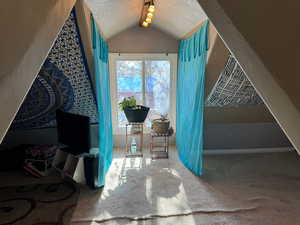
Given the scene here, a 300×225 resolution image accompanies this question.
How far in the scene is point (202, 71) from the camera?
2.55 meters

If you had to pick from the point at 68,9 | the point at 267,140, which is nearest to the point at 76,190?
the point at 68,9

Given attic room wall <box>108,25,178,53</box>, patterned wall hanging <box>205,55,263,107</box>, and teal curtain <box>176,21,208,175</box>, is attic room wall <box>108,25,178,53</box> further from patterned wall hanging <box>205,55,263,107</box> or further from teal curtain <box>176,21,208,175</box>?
patterned wall hanging <box>205,55,263,107</box>

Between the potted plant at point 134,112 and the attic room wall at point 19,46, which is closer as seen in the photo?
the attic room wall at point 19,46

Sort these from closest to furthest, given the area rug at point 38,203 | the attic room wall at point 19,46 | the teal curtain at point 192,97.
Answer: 1. the attic room wall at point 19,46
2. the area rug at point 38,203
3. the teal curtain at point 192,97

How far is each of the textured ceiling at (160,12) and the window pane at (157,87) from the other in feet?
2.80

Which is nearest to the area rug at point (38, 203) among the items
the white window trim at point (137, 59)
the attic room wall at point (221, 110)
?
the white window trim at point (137, 59)

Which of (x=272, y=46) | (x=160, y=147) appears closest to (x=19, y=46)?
(x=272, y=46)

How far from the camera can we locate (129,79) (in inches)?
151

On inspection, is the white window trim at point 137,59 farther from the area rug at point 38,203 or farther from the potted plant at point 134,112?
the area rug at point 38,203

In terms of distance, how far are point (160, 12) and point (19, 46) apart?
2.33 m

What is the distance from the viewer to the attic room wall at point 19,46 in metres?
0.62

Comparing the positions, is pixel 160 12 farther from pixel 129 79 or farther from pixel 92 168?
pixel 92 168

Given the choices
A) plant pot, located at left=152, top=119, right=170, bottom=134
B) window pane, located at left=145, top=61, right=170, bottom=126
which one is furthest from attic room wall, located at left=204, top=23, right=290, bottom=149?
window pane, located at left=145, top=61, right=170, bottom=126

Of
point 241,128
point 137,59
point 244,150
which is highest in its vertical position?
point 137,59
